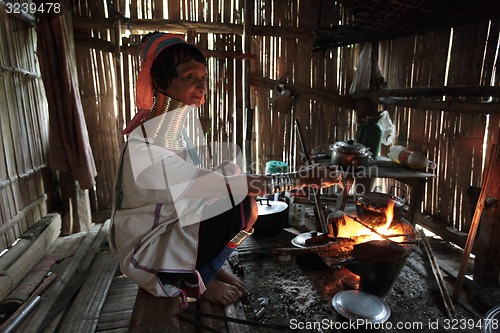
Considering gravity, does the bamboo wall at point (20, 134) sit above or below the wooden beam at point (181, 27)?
below

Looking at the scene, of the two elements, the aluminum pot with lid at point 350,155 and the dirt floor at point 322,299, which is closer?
the dirt floor at point 322,299

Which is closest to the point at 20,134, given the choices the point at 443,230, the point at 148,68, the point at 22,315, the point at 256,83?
the point at 22,315

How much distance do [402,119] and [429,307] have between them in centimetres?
299

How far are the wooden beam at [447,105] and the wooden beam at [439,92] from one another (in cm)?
21

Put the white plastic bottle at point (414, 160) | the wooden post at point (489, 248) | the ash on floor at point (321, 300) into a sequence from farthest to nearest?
the white plastic bottle at point (414, 160) < the wooden post at point (489, 248) < the ash on floor at point (321, 300)

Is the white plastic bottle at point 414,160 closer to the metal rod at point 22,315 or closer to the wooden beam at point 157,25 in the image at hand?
the wooden beam at point 157,25

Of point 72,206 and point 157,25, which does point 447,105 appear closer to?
point 157,25

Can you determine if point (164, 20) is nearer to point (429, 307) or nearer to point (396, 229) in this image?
point (396, 229)

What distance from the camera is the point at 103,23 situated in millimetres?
4406

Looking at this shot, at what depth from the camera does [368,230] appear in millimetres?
3143

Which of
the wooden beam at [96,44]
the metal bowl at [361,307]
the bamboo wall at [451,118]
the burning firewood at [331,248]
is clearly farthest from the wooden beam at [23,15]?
the bamboo wall at [451,118]

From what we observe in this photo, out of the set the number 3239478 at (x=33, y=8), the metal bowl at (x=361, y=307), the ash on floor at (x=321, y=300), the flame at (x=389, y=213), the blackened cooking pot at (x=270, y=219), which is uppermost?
the number 3239478 at (x=33, y=8)

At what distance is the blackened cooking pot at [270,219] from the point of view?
393 cm

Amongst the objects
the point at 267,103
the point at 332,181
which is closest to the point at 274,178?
the point at 332,181
